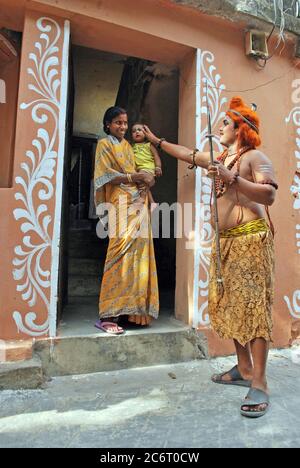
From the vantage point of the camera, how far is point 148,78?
4609mm

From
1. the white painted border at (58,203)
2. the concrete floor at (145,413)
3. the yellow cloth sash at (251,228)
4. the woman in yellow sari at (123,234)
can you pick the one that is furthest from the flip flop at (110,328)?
the yellow cloth sash at (251,228)

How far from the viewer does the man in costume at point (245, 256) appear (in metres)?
2.26

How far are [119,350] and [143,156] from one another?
173 cm

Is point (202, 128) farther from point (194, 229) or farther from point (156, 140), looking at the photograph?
point (194, 229)

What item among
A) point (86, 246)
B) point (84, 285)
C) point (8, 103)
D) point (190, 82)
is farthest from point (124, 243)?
point (86, 246)

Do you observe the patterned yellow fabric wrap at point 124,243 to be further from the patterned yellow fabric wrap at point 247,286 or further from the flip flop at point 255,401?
the flip flop at point 255,401

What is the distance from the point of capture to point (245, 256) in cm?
237

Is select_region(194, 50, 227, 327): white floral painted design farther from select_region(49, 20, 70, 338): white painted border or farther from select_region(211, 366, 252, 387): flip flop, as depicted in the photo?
select_region(49, 20, 70, 338): white painted border

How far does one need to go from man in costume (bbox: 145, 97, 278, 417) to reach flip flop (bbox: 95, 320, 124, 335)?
2.70 feet

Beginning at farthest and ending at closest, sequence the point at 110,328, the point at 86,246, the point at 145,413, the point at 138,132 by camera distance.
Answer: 1. the point at 86,246
2. the point at 138,132
3. the point at 110,328
4. the point at 145,413

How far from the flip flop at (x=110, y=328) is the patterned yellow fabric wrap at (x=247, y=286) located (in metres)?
0.86

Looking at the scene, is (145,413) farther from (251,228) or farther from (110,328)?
(251,228)

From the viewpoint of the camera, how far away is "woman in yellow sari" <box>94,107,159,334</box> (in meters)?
3.14

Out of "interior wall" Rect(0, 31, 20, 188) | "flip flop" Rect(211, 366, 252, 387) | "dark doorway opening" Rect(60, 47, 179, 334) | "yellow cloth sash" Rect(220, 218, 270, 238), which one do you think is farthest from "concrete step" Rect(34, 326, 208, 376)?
"interior wall" Rect(0, 31, 20, 188)
